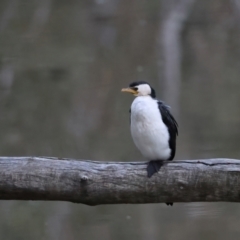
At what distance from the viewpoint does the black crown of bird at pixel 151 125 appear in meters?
1.77

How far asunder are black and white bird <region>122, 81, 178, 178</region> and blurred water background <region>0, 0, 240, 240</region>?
54.9 inches

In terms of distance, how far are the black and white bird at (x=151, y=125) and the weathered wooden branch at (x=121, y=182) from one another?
0.16m

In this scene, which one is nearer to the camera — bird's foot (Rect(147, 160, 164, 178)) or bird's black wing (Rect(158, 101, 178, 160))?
bird's foot (Rect(147, 160, 164, 178))

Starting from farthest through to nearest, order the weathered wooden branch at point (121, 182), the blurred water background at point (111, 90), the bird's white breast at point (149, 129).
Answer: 1. the blurred water background at point (111, 90)
2. the bird's white breast at point (149, 129)
3. the weathered wooden branch at point (121, 182)

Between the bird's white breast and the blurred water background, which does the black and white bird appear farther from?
the blurred water background

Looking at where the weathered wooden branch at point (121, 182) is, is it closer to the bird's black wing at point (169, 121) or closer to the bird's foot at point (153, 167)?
the bird's foot at point (153, 167)

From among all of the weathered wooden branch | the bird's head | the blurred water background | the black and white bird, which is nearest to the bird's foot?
the weathered wooden branch

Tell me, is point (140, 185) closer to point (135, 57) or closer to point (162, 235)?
point (162, 235)

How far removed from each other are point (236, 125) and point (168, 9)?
122 inches

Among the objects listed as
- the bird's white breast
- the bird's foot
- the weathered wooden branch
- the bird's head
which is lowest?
the weathered wooden branch

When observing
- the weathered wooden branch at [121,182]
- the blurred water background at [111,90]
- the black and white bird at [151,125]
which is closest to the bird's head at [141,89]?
the black and white bird at [151,125]

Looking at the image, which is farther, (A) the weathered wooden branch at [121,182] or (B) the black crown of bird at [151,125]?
(B) the black crown of bird at [151,125]

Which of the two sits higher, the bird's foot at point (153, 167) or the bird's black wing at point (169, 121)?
the bird's black wing at point (169, 121)

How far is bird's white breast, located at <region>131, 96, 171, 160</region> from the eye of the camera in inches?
69.7
